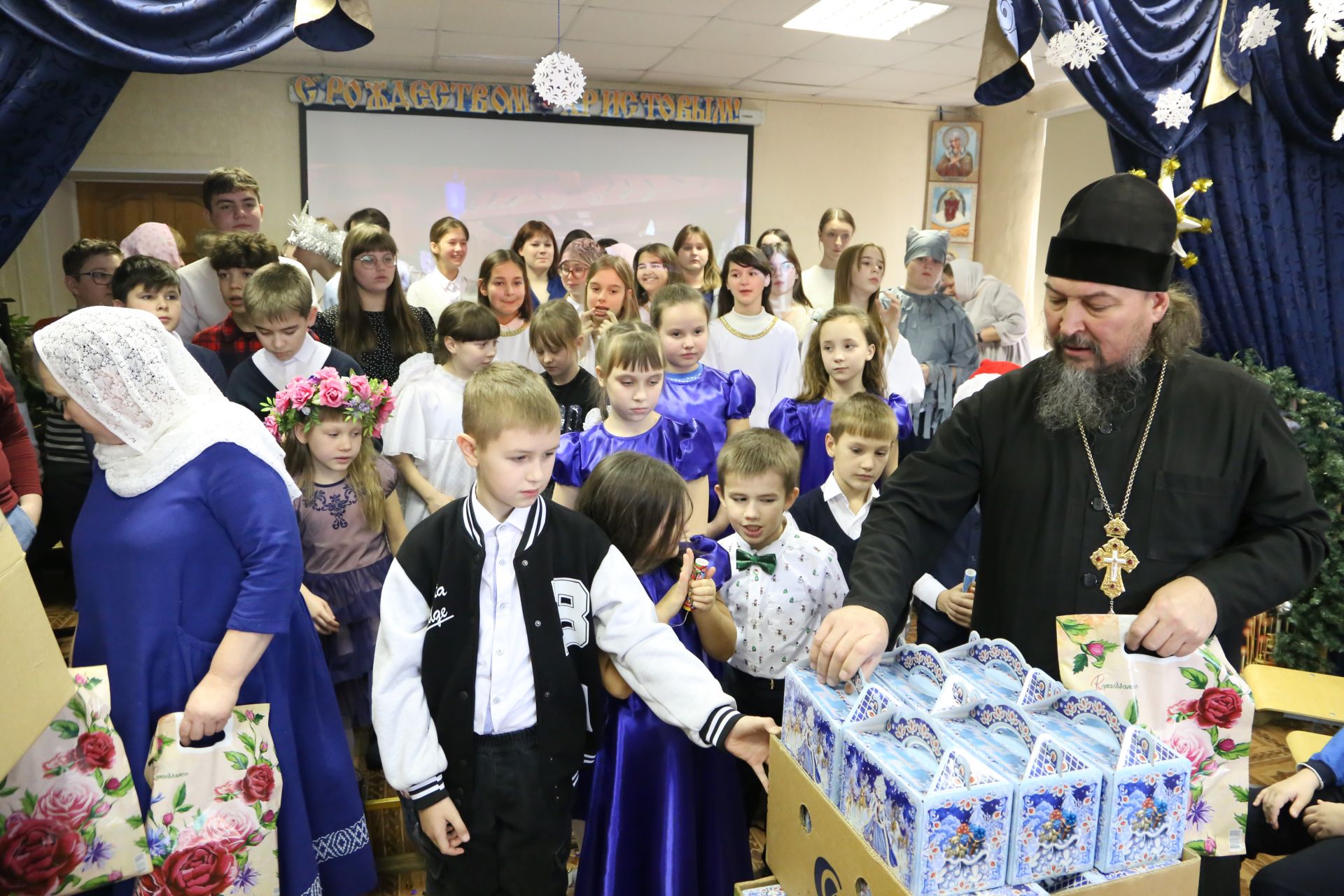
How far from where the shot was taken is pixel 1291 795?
212 centimetres

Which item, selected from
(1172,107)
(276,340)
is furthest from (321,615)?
(1172,107)

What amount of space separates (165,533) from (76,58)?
1.54 metres

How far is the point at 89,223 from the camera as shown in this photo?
7.96m

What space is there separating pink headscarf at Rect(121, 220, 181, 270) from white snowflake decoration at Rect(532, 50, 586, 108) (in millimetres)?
1886

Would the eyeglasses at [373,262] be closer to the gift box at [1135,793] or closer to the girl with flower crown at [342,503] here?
the girl with flower crown at [342,503]

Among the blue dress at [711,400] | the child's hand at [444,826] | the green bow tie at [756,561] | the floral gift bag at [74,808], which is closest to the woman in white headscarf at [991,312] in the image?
the blue dress at [711,400]

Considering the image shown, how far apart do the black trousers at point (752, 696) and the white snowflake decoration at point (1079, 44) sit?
7.91 ft

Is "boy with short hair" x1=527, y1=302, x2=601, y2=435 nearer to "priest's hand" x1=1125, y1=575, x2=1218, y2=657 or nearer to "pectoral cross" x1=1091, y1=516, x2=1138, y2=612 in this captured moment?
"pectoral cross" x1=1091, y1=516, x2=1138, y2=612

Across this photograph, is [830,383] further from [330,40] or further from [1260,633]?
[1260,633]

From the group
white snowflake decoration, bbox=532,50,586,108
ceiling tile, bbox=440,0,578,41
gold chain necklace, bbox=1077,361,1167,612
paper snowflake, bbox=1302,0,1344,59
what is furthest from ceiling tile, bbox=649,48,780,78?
gold chain necklace, bbox=1077,361,1167,612

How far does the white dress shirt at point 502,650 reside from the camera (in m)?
1.70

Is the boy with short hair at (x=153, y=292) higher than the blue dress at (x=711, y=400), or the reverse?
the boy with short hair at (x=153, y=292)

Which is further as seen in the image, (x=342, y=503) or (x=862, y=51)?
(x=862, y=51)

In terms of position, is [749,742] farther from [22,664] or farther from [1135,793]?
[22,664]
